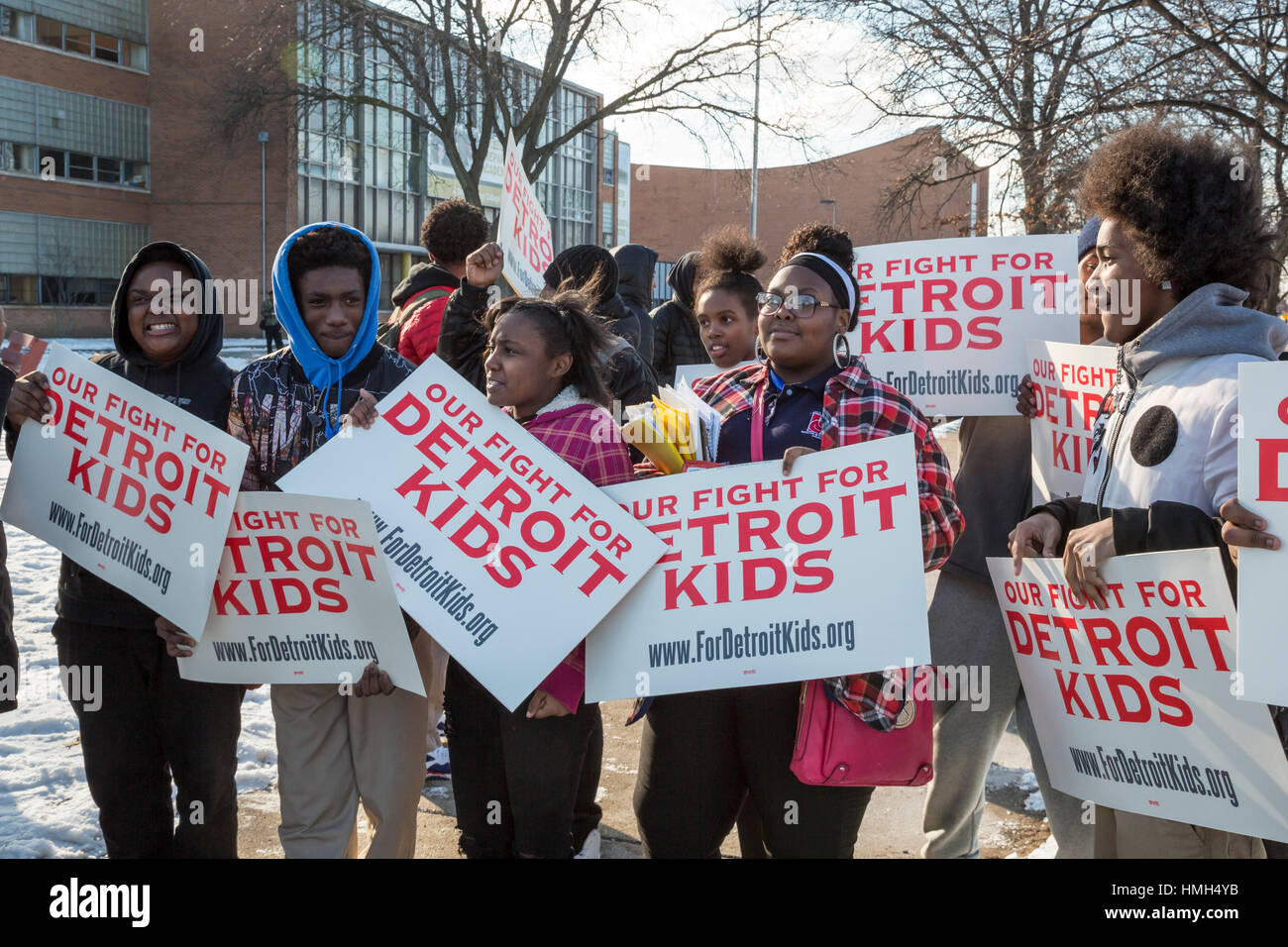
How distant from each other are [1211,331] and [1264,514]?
0.43m

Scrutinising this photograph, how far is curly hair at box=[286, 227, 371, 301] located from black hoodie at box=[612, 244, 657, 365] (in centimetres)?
Answer: 269

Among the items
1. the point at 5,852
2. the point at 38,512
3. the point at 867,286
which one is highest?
the point at 867,286

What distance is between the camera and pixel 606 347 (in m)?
3.21

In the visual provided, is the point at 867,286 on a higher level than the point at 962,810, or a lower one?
higher

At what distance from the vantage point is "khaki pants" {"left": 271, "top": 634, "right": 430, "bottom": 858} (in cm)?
308

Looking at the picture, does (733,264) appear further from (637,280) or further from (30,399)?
(30,399)

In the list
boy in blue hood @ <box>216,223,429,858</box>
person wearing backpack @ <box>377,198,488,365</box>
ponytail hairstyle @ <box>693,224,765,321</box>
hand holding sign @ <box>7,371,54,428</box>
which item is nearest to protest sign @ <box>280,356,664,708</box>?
boy in blue hood @ <box>216,223,429,858</box>

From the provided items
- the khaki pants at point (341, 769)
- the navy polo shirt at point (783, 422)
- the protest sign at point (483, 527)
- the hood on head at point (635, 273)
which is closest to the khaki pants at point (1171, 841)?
the navy polo shirt at point (783, 422)

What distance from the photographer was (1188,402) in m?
2.38

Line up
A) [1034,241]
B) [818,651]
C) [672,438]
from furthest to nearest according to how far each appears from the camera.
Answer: [1034,241] → [672,438] → [818,651]

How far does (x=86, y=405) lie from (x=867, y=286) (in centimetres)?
256

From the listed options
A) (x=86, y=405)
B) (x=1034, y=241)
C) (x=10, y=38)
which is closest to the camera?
(x=86, y=405)

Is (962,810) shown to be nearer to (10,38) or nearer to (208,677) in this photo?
(208,677)
